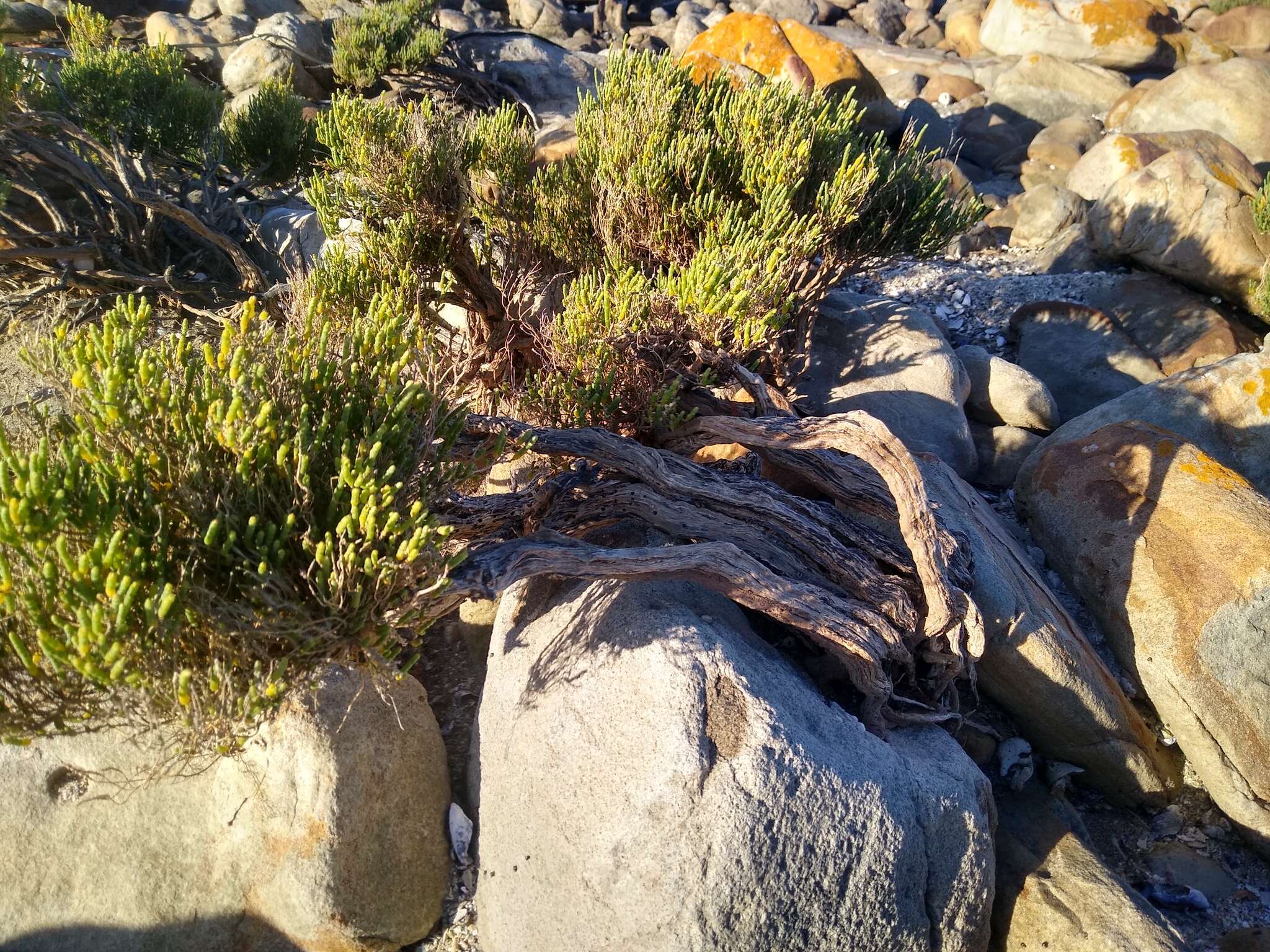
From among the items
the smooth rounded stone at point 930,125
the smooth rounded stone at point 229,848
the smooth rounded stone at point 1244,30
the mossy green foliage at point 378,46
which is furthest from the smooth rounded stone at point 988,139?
the smooth rounded stone at point 229,848

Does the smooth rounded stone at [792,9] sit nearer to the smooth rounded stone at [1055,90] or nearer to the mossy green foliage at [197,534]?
the smooth rounded stone at [1055,90]

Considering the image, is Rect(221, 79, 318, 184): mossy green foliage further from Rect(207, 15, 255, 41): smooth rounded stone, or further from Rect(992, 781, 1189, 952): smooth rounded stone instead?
Rect(992, 781, 1189, 952): smooth rounded stone

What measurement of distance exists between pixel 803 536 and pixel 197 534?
3.97 m

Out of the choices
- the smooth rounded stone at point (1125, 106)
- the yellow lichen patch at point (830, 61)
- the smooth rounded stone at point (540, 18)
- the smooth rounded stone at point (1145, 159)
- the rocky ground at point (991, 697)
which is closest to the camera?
the rocky ground at point (991, 697)

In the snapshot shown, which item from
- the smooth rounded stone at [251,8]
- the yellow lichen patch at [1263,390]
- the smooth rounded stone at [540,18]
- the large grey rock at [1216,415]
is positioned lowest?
the smooth rounded stone at [540,18]

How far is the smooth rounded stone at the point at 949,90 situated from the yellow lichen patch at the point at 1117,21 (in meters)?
4.21

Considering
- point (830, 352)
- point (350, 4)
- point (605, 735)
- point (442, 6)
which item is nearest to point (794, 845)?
point (605, 735)

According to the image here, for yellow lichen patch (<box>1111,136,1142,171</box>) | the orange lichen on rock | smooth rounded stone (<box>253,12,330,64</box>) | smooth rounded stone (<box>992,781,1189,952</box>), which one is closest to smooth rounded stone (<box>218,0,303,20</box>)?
smooth rounded stone (<box>253,12,330,64</box>)

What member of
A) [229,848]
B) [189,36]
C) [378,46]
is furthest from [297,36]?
[229,848]

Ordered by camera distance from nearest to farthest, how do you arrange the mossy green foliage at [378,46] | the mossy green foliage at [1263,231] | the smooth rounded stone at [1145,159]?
1. the mossy green foliage at [1263,231]
2. the smooth rounded stone at [1145,159]
3. the mossy green foliage at [378,46]

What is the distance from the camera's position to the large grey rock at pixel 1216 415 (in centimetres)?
838

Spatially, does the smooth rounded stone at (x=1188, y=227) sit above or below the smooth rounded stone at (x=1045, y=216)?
above

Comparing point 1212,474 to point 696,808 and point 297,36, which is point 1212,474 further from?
point 297,36

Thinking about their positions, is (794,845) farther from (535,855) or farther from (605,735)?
(535,855)
